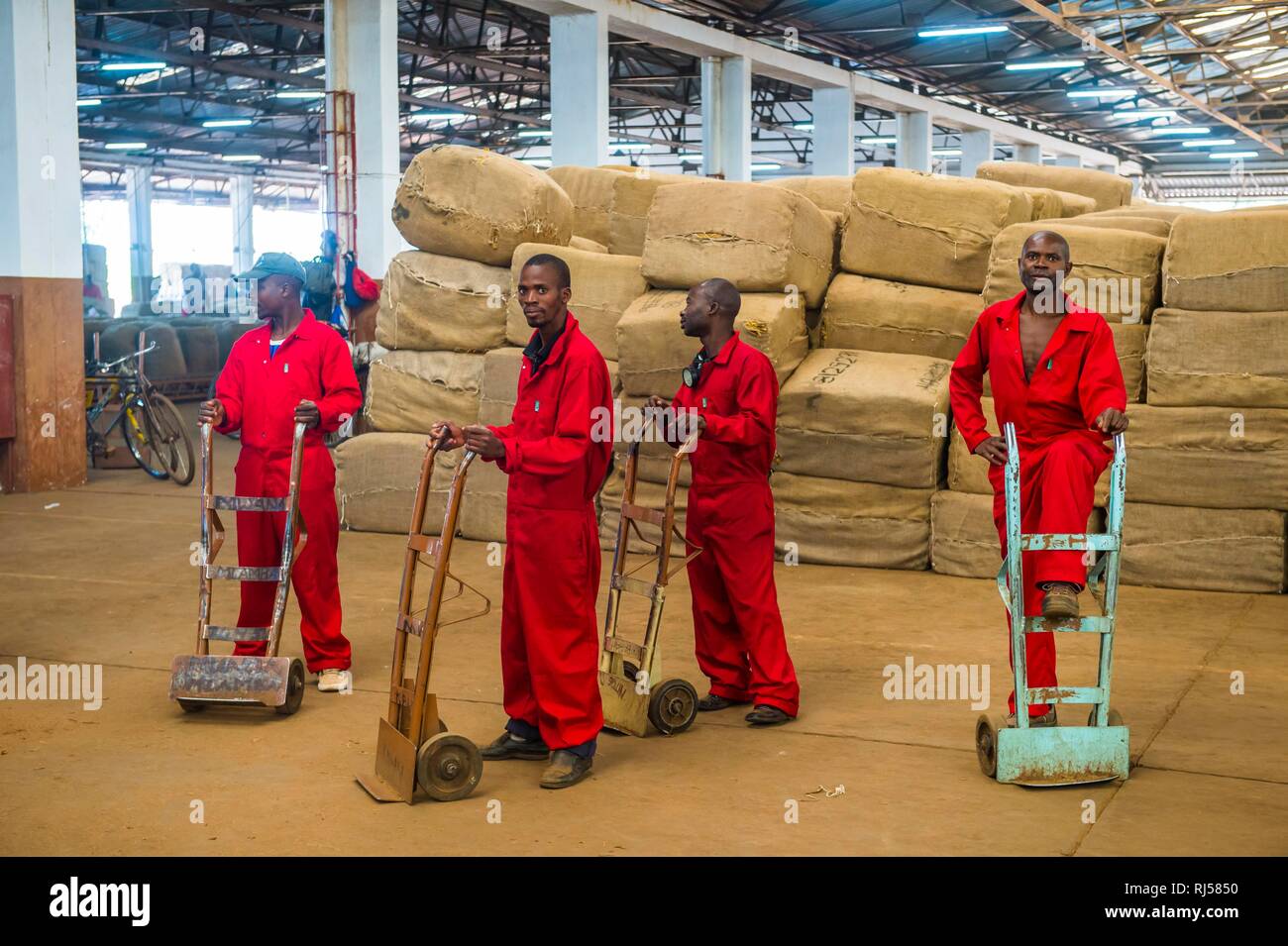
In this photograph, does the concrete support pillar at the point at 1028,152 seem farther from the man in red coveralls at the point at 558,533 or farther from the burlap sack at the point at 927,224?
the man in red coveralls at the point at 558,533

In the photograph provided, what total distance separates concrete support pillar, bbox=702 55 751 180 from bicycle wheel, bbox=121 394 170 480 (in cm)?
1008

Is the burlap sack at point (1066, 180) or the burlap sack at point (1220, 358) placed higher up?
the burlap sack at point (1066, 180)

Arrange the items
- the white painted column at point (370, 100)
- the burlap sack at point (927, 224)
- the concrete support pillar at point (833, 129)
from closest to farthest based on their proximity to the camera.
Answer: the burlap sack at point (927, 224) < the white painted column at point (370, 100) < the concrete support pillar at point (833, 129)

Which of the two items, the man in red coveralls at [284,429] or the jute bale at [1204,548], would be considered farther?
the jute bale at [1204,548]

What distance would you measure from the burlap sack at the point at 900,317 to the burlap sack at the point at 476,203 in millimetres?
2021

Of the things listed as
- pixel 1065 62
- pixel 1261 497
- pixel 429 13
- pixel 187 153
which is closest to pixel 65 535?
pixel 1261 497

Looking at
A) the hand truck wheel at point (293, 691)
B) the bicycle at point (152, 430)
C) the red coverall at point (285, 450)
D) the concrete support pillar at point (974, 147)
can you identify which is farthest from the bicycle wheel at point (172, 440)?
the concrete support pillar at point (974, 147)

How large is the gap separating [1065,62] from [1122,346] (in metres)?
15.9

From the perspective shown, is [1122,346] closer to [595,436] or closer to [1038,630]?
[1038,630]

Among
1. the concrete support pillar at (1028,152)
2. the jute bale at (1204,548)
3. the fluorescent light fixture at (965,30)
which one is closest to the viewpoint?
the jute bale at (1204,548)

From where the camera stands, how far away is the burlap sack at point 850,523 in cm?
825

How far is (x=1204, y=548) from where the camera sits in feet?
25.2

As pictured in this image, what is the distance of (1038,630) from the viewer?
14.3 feet

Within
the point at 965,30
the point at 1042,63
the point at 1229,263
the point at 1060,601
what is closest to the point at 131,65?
the point at 965,30
